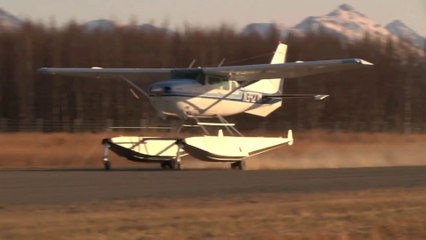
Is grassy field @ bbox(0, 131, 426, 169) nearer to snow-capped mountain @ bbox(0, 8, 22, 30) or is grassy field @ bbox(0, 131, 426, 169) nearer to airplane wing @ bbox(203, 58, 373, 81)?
airplane wing @ bbox(203, 58, 373, 81)

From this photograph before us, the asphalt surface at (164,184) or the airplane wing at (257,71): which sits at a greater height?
the airplane wing at (257,71)

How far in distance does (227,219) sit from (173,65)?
212 ft

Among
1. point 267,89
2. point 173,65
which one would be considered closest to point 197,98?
point 267,89

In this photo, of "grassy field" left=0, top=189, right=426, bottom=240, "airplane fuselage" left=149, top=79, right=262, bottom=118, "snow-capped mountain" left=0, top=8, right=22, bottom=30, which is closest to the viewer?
"grassy field" left=0, top=189, right=426, bottom=240

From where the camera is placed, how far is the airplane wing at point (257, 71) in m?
26.5

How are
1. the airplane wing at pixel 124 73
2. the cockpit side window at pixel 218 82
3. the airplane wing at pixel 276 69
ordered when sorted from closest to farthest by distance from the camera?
the airplane wing at pixel 276 69 → the cockpit side window at pixel 218 82 → the airplane wing at pixel 124 73

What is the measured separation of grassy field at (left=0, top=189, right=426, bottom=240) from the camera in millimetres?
10945

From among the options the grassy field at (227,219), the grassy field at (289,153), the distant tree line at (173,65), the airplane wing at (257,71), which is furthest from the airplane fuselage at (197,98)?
the distant tree line at (173,65)

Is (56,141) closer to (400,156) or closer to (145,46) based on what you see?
(400,156)

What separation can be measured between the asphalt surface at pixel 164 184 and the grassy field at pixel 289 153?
7649 mm

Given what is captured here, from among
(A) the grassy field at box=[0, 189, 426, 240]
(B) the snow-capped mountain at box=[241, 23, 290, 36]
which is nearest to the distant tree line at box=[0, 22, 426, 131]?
(B) the snow-capped mountain at box=[241, 23, 290, 36]

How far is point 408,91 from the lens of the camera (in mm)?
81438

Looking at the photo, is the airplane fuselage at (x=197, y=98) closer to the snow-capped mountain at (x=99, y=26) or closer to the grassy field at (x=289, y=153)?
the grassy field at (x=289, y=153)

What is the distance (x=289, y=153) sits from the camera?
34.0 metres
